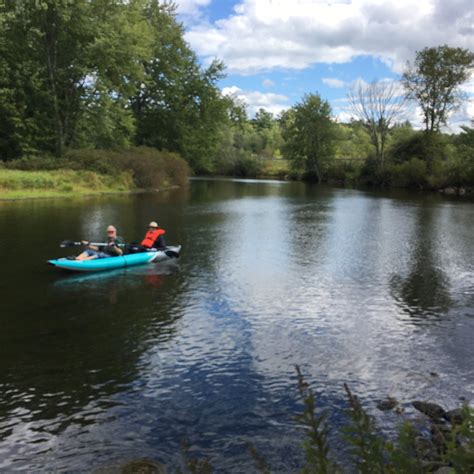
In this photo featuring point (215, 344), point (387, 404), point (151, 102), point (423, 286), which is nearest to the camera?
point (387, 404)

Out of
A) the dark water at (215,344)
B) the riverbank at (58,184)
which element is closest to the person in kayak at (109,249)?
the dark water at (215,344)

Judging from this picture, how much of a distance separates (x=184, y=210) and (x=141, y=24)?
66.3ft

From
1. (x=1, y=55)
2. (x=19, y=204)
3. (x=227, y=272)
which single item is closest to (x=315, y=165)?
(x=1, y=55)

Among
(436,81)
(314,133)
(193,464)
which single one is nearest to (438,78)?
(436,81)

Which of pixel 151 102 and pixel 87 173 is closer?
pixel 87 173

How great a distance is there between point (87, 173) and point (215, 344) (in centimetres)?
2898

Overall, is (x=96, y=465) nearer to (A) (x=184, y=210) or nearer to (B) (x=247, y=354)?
(B) (x=247, y=354)

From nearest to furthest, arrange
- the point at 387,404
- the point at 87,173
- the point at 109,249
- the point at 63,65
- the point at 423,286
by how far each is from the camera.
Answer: the point at 387,404, the point at 423,286, the point at 109,249, the point at 87,173, the point at 63,65

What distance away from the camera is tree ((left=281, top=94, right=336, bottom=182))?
228 ft

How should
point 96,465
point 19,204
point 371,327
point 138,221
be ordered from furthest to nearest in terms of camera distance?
point 19,204 → point 138,221 → point 371,327 → point 96,465

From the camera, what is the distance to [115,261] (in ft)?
43.1

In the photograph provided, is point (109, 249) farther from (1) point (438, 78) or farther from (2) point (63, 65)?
(1) point (438, 78)

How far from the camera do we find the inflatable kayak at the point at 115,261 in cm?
1228

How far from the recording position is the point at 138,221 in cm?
2225
